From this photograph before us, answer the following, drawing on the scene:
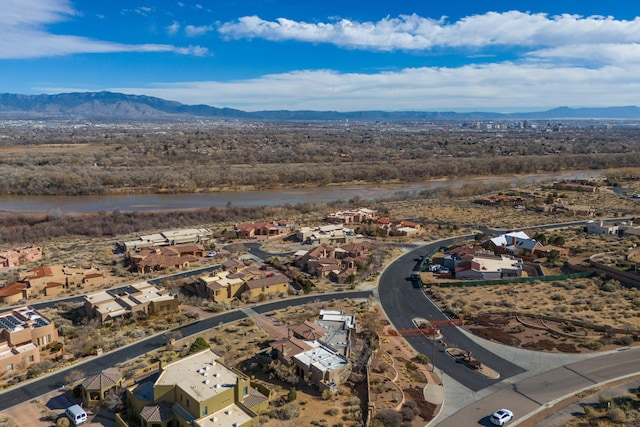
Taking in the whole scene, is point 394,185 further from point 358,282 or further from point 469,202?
point 358,282

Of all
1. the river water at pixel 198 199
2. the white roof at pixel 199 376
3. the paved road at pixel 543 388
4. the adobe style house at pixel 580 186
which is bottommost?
the river water at pixel 198 199

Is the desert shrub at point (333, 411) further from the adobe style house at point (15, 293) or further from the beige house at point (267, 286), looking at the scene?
the adobe style house at point (15, 293)

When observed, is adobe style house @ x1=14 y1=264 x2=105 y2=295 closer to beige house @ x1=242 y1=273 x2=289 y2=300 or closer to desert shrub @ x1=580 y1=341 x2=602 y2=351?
beige house @ x1=242 y1=273 x2=289 y2=300

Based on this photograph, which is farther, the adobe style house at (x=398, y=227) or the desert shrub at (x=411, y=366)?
the adobe style house at (x=398, y=227)

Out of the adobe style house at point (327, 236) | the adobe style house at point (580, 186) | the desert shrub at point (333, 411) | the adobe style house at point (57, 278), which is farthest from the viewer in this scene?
the adobe style house at point (580, 186)

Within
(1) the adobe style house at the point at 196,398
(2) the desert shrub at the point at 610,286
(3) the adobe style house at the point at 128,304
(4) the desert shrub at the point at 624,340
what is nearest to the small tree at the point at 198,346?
(1) the adobe style house at the point at 196,398
